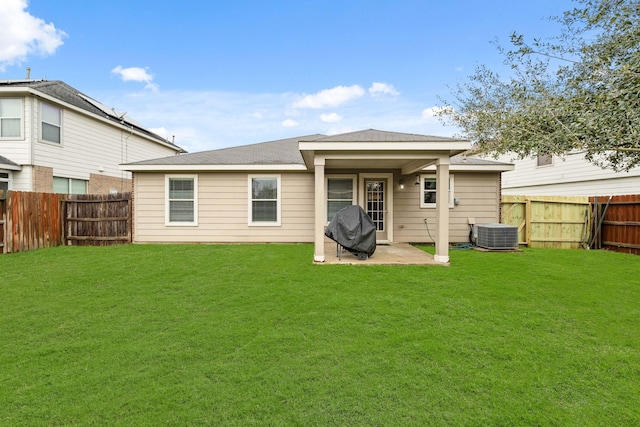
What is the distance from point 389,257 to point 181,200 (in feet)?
20.4

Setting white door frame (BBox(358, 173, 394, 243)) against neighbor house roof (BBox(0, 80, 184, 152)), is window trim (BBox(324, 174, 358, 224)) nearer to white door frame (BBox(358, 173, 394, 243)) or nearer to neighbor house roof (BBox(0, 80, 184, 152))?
white door frame (BBox(358, 173, 394, 243))

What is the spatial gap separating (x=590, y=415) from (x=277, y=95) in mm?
16602

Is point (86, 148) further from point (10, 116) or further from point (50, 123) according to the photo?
point (10, 116)

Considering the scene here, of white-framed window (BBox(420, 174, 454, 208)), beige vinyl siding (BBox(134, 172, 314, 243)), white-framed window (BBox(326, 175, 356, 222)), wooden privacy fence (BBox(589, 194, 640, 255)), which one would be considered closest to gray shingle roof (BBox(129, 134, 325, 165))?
beige vinyl siding (BBox(134, 172, 314, 243))

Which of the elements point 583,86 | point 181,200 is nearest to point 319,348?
point 583,86

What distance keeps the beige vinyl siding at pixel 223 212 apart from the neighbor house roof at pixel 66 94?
5.21 meters

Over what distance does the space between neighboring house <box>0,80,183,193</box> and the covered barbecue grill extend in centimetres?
1034

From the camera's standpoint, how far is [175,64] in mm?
13891

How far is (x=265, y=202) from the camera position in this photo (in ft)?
29.7

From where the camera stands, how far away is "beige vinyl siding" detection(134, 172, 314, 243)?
9.01 m

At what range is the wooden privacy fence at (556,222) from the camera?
29.8 ft

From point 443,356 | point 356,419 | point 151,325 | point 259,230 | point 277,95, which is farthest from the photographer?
point 277,95

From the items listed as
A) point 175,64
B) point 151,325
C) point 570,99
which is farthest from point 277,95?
point 151,325

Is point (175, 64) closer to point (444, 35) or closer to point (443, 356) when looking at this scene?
point (444, 35)
